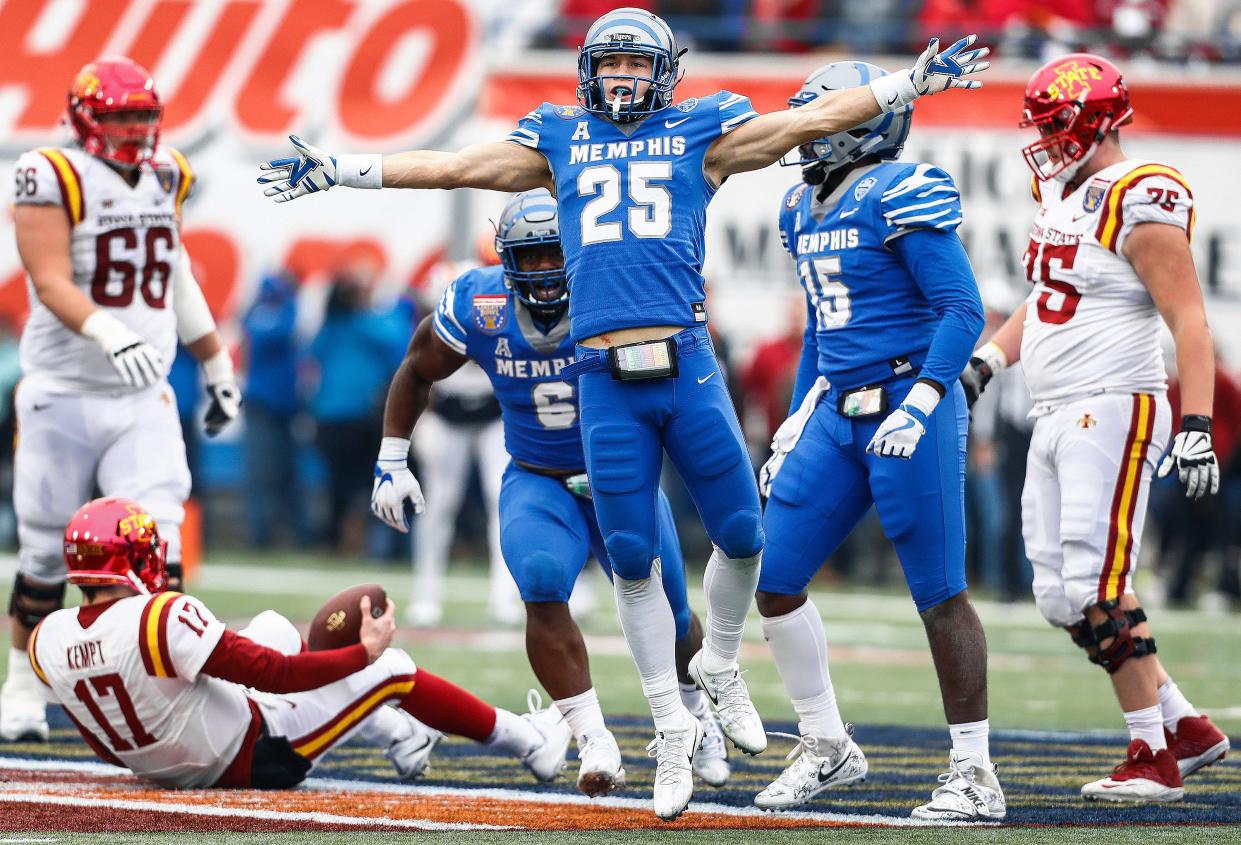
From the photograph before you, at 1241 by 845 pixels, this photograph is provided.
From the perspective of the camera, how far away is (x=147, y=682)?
17.3 feet

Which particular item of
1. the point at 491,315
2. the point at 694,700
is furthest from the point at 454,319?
the point at 694,700

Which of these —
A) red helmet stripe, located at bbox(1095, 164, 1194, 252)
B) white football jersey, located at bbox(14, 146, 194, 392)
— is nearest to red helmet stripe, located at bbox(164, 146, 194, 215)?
white football jersey, located at bbox(14, 146, 194, 392)

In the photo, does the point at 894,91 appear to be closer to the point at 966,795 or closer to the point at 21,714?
the point at 966,795

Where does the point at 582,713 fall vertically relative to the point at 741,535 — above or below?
below

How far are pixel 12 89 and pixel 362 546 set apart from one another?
15.6ft

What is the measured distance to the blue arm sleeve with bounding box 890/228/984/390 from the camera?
5223mm

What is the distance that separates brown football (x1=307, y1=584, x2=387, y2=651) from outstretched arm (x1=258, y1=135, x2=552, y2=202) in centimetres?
113

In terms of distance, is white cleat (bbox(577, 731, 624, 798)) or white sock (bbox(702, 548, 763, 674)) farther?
white sock (bbox(702, 548, 763, 674))

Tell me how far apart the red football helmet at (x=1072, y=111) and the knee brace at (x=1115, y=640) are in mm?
1236

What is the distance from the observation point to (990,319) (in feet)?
39.4

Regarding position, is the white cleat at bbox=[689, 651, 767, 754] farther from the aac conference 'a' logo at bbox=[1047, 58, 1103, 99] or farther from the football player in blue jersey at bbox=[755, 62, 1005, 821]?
the aac conference 'a' logo at bbox=[1047, 58, 1103, 99]

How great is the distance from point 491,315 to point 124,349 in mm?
1279

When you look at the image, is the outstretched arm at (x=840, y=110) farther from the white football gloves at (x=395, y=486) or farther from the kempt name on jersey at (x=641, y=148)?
the white football gloves at (x=395, y=486)

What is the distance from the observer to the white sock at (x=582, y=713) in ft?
18.0
